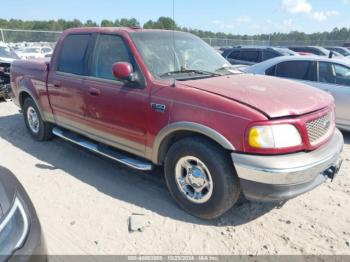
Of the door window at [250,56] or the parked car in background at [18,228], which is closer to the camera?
the parked car in background at [18,228]

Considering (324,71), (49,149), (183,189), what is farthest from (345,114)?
(49,149)

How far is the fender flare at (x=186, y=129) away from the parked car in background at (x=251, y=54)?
334 inches

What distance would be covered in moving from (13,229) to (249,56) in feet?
34.7

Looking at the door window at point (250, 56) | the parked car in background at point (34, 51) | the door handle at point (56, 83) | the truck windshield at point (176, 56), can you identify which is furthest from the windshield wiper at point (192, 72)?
the parked car in background at point (34, 51)

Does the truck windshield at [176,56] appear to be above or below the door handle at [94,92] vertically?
above

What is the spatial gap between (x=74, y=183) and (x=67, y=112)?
1.17 metres

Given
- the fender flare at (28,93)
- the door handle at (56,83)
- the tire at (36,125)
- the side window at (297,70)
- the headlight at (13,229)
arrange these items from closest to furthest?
the headlight at (13,229)
the door handle at (56,83)
the fender flare at (28,93)
the tire at (36,125)
the side window at (297,70)

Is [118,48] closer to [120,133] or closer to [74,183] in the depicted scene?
[120,133]

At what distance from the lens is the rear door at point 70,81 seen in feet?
14.7

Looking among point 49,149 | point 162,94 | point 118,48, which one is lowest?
point 49,149

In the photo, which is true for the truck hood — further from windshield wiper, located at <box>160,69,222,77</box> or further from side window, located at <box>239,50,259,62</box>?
side window, located at <box>239,50,259,62</box>

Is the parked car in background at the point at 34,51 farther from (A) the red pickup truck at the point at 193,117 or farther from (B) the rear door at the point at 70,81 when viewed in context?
(A) the red pickup truck at the point at 193,117

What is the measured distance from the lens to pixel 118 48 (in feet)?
13.2

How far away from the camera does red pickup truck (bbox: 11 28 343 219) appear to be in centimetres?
283
